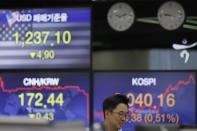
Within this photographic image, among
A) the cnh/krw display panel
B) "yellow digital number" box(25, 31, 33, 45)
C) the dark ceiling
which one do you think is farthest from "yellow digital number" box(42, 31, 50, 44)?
the cnh/krw display panel

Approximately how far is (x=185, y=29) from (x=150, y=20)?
438mm

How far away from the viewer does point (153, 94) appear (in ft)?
16.9

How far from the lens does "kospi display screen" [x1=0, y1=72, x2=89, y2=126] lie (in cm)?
523

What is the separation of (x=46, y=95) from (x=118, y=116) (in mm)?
2359

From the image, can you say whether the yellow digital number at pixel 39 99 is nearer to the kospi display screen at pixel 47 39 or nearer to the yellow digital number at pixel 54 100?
the yellow digital number at pixel 54 100

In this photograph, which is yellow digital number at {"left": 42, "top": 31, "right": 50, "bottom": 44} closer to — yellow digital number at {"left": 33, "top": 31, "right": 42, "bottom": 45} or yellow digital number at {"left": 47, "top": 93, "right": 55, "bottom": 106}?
yellow digital number at {"left": 33, "top": 31, "right": 42, "bottom": 45}

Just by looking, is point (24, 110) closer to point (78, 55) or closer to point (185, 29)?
point (78, 55)

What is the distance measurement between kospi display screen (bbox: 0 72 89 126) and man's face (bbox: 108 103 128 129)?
215 centimetres

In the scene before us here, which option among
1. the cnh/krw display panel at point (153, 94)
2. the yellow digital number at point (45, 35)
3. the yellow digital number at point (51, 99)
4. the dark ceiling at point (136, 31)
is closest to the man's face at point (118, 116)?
the cnh/krw display panel at point (153, 94)

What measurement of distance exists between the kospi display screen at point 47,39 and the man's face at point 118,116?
2.23 m

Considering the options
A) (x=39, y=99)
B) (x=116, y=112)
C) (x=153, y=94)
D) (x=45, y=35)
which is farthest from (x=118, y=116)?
(x=45, y=35)

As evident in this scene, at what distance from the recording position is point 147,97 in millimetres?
5141

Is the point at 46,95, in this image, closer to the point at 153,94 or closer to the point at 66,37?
the point at 66,37

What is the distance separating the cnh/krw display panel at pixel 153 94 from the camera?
5.09 m
